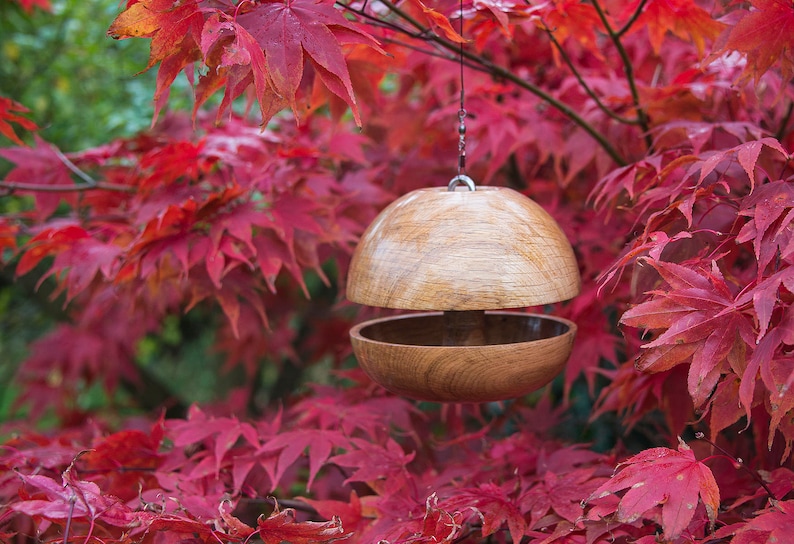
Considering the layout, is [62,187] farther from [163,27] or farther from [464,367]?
[464,367]

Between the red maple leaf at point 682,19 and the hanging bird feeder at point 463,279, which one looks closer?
the hanging bird feeder at point 463,279

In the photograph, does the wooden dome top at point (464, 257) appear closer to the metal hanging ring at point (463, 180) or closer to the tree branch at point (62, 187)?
the metal hanging ring at point (463, 180)

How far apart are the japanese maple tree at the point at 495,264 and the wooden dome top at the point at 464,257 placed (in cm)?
11

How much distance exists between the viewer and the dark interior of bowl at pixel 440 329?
131 centimetres

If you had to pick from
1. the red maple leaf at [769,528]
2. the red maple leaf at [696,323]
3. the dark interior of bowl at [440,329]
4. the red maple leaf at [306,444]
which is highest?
the red maple leaf at [696,323]

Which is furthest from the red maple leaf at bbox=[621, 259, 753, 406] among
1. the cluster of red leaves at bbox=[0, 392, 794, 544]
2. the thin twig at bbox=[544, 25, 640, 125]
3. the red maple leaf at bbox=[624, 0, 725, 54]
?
the red maple leaf at bbox=[624, 0, 725, 54]

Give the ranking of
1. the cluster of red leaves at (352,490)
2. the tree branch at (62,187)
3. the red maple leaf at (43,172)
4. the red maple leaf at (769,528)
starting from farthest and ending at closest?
the red maple leaf at (43,172), the tree branch at (62,187), the cluster of red leaves at (352,490), the red maple leaf at (769,528)

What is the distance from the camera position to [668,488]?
854 mm

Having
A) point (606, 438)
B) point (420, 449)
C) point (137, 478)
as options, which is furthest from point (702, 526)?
point (606, 438)

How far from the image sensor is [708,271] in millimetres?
916

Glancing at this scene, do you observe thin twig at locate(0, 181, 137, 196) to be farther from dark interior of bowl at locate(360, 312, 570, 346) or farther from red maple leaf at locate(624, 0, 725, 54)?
red maple leaf at locate(624, 0, 725, 54)

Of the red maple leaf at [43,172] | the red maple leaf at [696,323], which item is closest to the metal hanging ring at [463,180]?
the red maple leaf at [696,323]

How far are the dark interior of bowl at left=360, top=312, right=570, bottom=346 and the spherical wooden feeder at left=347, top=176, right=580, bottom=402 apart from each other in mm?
192

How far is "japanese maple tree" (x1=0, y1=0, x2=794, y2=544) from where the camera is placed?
91cm
